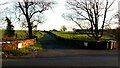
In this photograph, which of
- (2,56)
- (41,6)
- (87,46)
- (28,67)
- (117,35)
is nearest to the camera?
(28,67)

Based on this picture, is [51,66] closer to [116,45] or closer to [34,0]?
[116,45]

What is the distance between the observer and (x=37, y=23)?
36688 millimetres

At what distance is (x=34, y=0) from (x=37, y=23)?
3797mm

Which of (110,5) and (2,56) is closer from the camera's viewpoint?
(2,56)

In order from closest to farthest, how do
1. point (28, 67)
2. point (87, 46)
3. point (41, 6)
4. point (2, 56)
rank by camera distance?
point (28, 67) → point (2, 56) → point (87, 46) → point (41, 6)

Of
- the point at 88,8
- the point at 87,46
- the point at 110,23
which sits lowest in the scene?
the point at 87,46

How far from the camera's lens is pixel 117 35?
33.3m

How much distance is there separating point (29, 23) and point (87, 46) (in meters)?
10.9

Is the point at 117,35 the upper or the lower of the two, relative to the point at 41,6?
lower

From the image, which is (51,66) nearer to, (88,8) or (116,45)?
(116,45)

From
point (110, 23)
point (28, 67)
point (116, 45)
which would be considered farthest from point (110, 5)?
point (28, 67)

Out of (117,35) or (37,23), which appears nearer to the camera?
(117,35)

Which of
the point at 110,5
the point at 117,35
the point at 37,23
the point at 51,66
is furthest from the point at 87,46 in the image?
the point at 51,66

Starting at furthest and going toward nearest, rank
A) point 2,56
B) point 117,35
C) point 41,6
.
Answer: point 41,6 < point 117,35 < point 2,56
